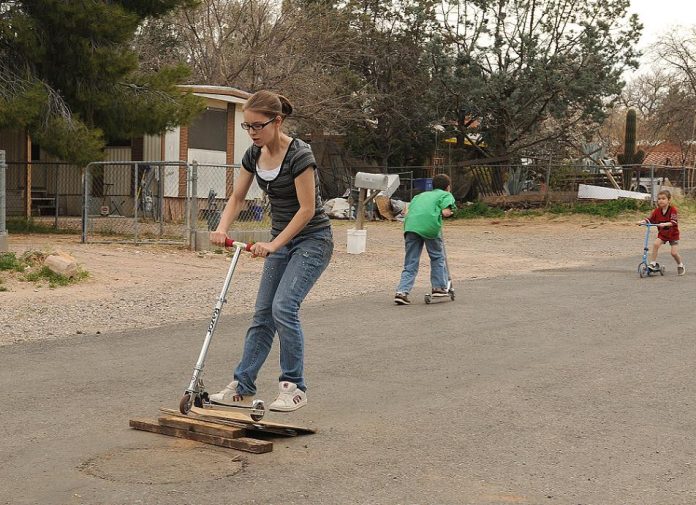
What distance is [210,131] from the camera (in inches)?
1070

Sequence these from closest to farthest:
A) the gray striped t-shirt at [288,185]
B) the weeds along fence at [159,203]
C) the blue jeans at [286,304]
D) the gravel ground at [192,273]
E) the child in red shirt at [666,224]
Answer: the gray striped t-shirt at [288,185], the blue jeans at [286,304], the gravel ground at [192,273], the child in red shirt at [666,224], the weeds along fence at [159,203]

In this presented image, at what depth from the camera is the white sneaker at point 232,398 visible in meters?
5.82

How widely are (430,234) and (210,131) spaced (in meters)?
15.9

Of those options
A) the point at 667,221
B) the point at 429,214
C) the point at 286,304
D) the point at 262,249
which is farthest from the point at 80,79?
the point at 262,249

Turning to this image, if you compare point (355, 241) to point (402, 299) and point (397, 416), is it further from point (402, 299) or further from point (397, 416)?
point (397, 416)

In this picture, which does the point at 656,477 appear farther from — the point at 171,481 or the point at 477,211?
the point at 477,211

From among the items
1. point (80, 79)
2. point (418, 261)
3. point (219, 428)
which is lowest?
point (219, 428)

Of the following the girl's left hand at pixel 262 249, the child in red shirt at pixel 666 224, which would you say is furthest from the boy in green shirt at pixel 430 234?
the girl's left hand at pixel 262 249

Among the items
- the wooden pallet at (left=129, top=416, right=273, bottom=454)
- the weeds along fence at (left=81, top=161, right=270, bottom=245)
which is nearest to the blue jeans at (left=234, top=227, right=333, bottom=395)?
the wooden pallet at (left=129, top=416, right=273, bottom=454)

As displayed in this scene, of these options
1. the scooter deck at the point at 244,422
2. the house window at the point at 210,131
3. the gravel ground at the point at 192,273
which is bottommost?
the gravel ground at the point at 192,273

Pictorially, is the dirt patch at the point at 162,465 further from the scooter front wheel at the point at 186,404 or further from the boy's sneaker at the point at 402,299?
the boy's sneaker at the point at 402,299

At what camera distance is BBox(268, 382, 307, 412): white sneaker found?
5.84 metres

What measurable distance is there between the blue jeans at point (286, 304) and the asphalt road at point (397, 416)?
1.14 ft

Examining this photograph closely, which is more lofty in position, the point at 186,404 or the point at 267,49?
the point at 267,49
